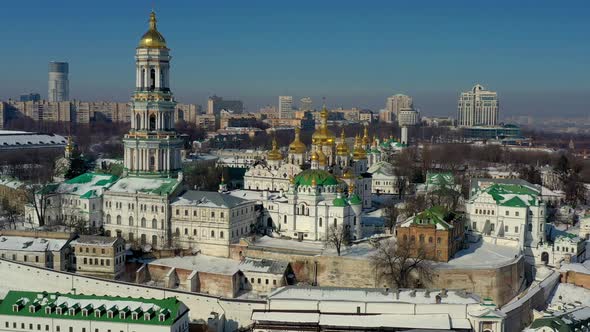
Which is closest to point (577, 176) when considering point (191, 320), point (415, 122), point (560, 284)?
point (560, 284)

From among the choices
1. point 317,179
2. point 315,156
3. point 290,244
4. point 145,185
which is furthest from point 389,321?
point 315,156

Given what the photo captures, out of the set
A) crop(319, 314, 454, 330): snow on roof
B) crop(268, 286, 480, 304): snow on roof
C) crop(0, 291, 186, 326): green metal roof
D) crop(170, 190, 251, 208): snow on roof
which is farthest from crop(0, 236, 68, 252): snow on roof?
crop(319, 314, 454, 330): snow on roof

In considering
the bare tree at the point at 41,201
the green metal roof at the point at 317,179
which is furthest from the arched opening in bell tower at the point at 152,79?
the green metal roof at the point at 317,179

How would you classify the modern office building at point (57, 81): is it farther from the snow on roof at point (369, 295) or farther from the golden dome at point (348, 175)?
the snow on roof at point (369, 295)

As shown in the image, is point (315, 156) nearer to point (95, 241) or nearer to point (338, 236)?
point (338, 236)

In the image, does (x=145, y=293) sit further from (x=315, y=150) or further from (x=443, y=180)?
(x=443, y=180)
